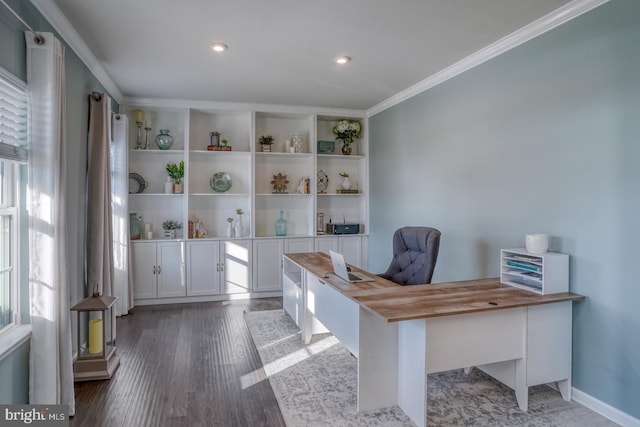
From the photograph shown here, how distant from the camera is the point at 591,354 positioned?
2301mm

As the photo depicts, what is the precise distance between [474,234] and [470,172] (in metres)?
0.55

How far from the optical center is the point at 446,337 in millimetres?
2043

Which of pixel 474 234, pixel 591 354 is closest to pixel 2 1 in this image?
pixel 474 234

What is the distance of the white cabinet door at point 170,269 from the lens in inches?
181

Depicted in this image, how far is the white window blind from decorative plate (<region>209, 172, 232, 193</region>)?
9.36 ft

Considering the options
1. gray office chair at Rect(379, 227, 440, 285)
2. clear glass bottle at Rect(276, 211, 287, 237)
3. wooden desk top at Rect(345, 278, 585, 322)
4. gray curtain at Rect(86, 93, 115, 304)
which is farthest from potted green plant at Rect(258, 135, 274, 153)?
wooden desk top at Rect(345, 278, 585, 322)

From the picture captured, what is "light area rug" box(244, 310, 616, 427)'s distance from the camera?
7.06 feet

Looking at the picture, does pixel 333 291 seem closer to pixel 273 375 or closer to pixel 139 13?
pixel 273 375

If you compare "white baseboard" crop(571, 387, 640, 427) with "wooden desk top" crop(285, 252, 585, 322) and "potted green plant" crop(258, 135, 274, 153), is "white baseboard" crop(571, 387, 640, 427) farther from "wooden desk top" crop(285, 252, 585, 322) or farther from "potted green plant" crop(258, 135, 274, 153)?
"potted green plant" crop(258, 135, 274, 153)

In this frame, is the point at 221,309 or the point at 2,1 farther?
the point at 221,309

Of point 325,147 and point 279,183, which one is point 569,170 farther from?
point 279,183

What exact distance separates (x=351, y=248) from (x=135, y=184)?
117 inches

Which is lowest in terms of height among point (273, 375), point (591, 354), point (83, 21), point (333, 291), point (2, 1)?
point (273, 375)

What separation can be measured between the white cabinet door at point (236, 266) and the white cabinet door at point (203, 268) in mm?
87
